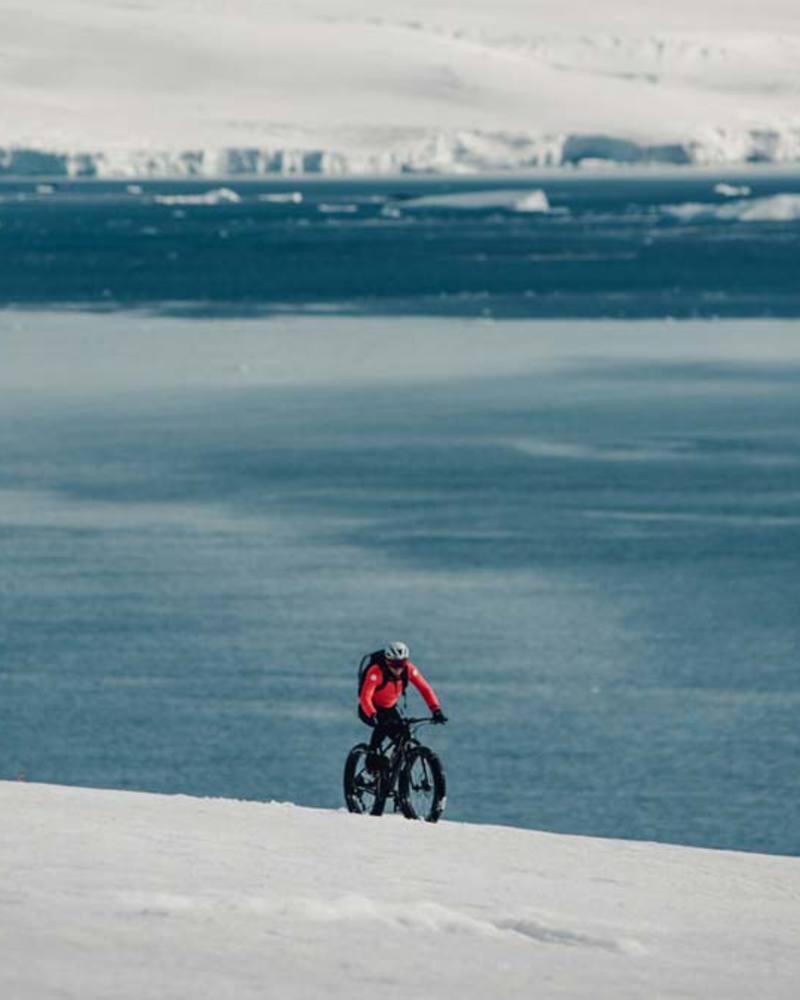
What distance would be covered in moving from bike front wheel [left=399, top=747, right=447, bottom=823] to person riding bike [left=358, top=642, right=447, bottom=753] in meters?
0.24

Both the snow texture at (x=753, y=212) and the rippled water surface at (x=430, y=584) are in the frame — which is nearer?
the rippled water surface at (x=430, y=584)

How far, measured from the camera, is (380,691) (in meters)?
15.8

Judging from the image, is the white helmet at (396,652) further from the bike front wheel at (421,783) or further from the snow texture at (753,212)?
the snow texture at (753,212)

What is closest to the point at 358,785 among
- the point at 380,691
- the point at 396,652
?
the point at 380,691

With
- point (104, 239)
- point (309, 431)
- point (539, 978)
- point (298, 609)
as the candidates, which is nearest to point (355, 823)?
point (539, 978)

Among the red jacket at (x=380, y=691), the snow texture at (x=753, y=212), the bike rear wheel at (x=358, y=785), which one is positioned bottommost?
the snow texture at (x=753, y=212)

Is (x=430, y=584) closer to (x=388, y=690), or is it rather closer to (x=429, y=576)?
(x=429, y=576)

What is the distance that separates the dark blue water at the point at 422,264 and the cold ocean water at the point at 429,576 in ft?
92.7

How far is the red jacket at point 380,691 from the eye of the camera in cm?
1562

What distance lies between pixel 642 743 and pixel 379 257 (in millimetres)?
108682

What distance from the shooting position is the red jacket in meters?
15.6

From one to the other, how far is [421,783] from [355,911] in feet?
14.2

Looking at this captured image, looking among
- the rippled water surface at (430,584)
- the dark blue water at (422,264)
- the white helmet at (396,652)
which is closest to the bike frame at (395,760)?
the white helmet at (396,652)

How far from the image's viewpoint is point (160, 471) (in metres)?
51.4
